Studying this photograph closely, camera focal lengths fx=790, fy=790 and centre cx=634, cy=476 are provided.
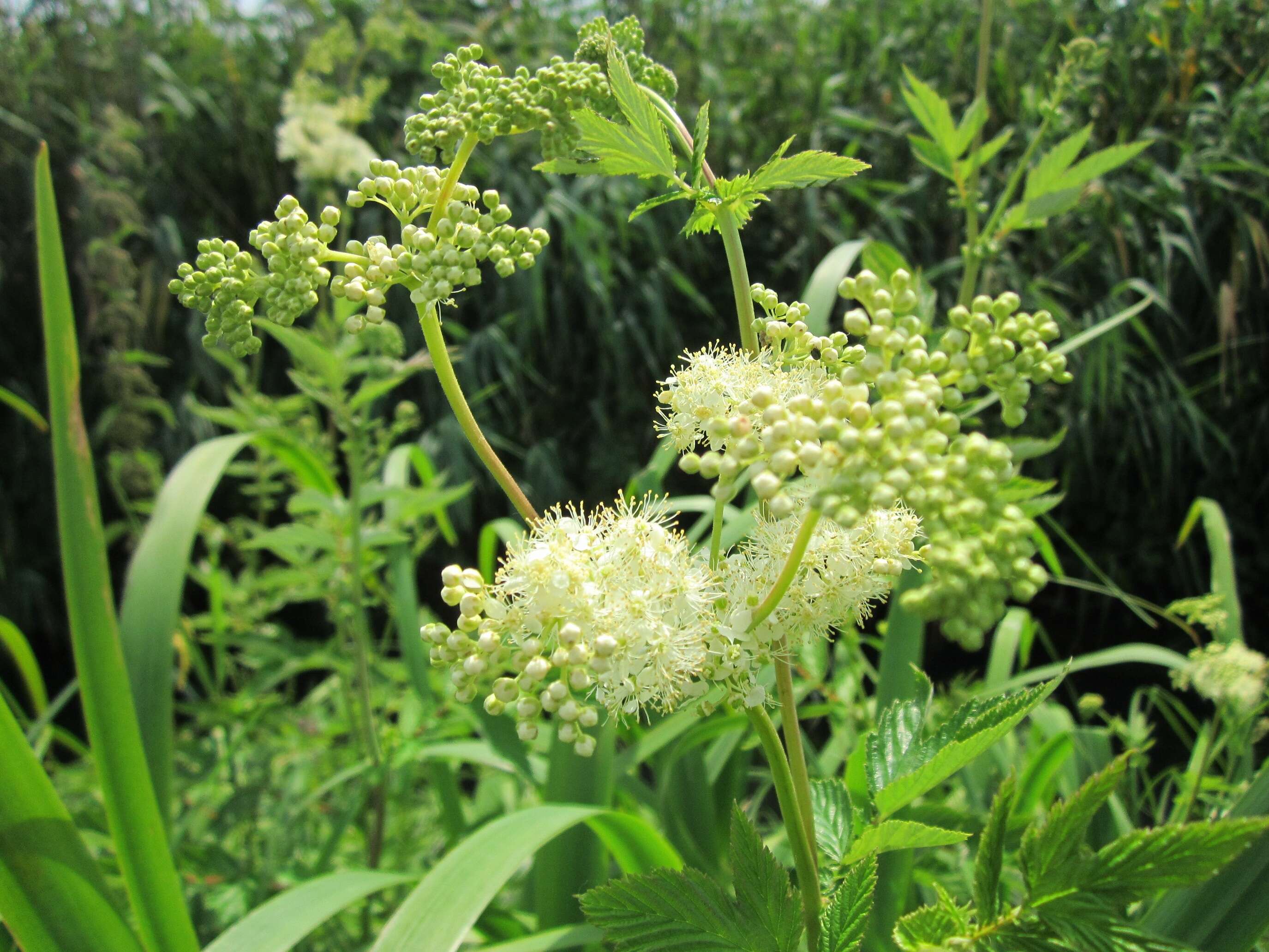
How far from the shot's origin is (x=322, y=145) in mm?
2180

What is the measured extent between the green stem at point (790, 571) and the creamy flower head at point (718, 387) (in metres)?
0.12

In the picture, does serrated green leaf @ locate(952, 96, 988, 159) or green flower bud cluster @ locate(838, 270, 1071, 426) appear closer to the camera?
green flower bud cluster @ locate(838, 270, 1071, 426)

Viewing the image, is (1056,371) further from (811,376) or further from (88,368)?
(88,368)

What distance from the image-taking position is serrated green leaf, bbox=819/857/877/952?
0.49 meters

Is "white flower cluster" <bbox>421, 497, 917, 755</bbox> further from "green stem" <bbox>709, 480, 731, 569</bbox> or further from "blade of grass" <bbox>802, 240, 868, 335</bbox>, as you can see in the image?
"blade of grass" <bbox>802, 240, 868, 335</bbox>

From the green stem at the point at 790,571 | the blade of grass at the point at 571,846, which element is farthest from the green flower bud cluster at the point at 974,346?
the blade of grass at the point at 571,846

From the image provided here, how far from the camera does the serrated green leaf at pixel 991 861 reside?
1.65 feet

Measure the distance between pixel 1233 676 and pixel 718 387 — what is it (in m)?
1.02

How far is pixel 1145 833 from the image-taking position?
0.45 meters

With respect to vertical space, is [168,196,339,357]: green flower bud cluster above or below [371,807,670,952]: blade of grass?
above

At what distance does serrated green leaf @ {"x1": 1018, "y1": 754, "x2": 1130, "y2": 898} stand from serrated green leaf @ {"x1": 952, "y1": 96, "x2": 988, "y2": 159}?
0.90 metres

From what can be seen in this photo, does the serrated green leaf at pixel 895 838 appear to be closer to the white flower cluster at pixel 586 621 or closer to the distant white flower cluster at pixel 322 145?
the white flower cluster at pixel 586 621

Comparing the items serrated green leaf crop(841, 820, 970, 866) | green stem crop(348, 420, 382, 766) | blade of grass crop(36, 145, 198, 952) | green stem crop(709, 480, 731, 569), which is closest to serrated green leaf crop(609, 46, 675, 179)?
green stem crop(709, 480, 731, 569)

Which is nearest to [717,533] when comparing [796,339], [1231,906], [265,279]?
[796,339]
